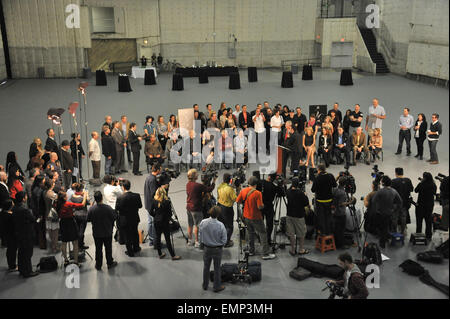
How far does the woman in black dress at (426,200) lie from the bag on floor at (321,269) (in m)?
2.12

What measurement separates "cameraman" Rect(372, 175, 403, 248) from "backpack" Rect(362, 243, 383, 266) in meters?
0.77

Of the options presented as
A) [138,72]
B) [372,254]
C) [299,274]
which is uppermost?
[138,72]

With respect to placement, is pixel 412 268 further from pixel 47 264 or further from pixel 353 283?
pixel 47 264

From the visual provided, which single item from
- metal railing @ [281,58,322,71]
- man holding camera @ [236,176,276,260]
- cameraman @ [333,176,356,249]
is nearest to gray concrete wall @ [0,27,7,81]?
metal railing @ [281,58,322,71]

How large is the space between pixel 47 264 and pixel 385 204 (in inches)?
220

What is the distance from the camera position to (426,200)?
8.38m

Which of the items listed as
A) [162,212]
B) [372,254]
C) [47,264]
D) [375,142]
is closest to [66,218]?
[47,264]

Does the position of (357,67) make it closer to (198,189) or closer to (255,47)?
(255,47)

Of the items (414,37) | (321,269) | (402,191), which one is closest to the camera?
(321,269)

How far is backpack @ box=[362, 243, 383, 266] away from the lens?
295 inches

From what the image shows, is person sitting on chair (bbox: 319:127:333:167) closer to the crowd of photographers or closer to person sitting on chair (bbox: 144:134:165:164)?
the crowd of photographers

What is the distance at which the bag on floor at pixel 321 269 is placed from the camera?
736 centimetres

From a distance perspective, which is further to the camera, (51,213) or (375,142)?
(375,142)
